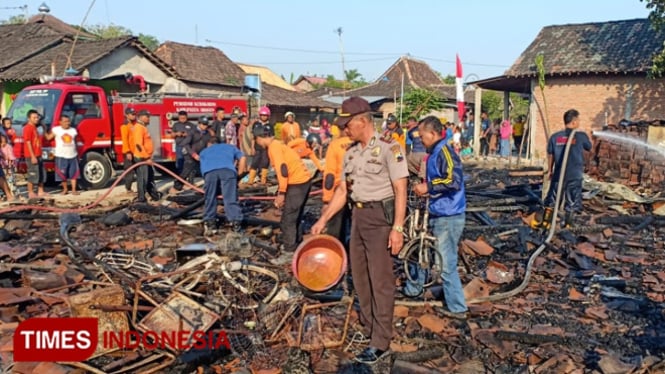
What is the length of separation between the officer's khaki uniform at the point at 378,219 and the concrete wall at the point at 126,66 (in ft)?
69.2

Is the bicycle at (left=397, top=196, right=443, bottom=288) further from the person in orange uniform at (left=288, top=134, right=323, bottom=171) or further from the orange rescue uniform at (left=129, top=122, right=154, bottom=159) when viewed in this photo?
the orange rescue uniform at (left=129, top=122, right=154, bottom=159)

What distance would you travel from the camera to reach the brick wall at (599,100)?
21672 mm

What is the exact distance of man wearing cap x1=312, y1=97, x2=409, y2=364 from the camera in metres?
4.54

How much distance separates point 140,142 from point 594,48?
2031 cm

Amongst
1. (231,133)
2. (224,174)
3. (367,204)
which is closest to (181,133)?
(231,133)

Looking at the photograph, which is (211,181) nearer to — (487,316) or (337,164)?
(337,164)

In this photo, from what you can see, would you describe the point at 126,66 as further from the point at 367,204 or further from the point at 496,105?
the point at 496,105

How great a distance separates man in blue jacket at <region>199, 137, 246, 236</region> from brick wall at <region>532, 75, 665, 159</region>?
1792 cm

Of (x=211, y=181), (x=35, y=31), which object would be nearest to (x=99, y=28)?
(x=35, y=31)

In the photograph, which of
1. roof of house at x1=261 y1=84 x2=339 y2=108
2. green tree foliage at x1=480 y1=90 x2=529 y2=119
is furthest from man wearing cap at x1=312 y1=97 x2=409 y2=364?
green tree foliage at x1=480 y1=90 x2=529 y2=119

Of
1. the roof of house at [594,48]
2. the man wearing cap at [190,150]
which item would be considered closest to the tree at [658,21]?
the roof of house at [594,48]

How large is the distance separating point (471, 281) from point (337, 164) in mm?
2065

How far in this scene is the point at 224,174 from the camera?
841 centimetres

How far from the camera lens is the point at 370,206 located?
183 inches
